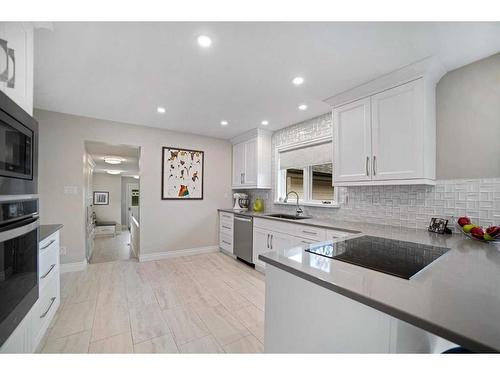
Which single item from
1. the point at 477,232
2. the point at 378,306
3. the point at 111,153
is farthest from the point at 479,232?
the point at 111,153

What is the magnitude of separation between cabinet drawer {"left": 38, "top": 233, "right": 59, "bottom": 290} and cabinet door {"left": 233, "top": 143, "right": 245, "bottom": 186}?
2.91 metres

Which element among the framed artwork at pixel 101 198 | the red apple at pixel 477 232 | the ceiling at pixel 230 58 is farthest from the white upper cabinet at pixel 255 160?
the framed artwork at pixel 101 198

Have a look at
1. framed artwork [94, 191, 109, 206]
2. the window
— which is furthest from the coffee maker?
framed artwork [94, 191, 109, 206]

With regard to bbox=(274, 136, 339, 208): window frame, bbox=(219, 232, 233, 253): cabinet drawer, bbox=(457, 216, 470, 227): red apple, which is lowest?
bbox=(219, 232, 233, 253): cabinet drawer

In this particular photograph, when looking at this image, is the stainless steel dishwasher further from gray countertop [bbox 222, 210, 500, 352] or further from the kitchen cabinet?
the kitchen cabinet

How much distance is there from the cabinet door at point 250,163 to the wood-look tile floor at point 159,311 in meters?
1.58

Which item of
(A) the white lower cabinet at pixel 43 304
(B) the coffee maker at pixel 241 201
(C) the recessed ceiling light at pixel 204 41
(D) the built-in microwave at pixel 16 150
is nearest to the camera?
(D) the built-in microwave at pixel 16 150

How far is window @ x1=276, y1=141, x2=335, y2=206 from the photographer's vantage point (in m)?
3.25

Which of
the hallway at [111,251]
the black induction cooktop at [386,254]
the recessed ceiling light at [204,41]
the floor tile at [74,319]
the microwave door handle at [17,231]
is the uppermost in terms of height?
the recessed ceiling light at [204,41]

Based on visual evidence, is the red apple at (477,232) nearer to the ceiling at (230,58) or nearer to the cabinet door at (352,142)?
the cabinet door at (352,142)

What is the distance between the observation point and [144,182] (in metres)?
3.78

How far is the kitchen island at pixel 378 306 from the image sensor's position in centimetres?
57
